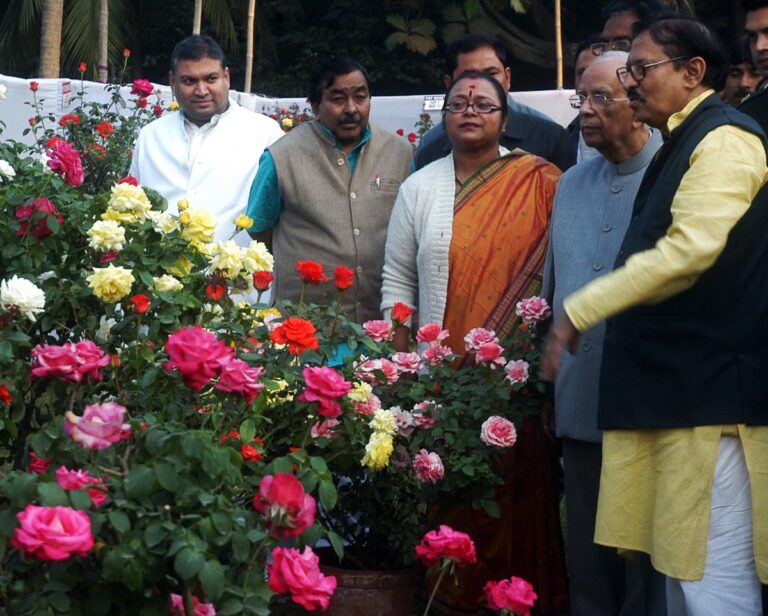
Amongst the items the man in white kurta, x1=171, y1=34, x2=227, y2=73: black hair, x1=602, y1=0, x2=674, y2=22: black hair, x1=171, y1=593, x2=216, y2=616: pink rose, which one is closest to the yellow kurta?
x1=171, y1=593, x2=216, y2=616: pink rose

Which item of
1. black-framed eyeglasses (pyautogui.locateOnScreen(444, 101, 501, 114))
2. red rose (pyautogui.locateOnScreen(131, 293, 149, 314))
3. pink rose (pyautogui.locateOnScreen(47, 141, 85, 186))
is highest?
black-framed eyeglasses (pyautogui.locateOnScreen(444, 101, 501, 114))

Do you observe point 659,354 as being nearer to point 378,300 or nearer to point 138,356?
point 138,356

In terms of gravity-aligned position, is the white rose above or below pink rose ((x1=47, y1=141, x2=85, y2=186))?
below

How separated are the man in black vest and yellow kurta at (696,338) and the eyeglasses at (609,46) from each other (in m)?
1.83

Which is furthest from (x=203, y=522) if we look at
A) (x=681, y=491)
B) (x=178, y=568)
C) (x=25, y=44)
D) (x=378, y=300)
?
(x=25, y=44)

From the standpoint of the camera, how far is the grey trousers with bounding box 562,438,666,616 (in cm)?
401

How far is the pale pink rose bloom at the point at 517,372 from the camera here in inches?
155

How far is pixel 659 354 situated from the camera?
10.3ft

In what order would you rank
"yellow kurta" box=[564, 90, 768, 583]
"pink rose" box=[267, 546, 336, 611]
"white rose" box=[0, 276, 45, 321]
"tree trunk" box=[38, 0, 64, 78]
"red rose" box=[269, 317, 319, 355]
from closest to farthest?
1. "pink rose" box=[267, 546, 336, 611]
2. "yellow kurta" box=[564, 90, 768, 583]
3. "white rose" box=[0, 276, 45, 321]
4. "red rose" box=[269, 317, 319, 355]
5. "tree trunk" box=[38, 0, 64, 78]

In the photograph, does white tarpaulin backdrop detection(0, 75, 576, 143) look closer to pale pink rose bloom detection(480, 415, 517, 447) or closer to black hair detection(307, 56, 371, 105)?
black hair detection(307, 56, 371, 105)

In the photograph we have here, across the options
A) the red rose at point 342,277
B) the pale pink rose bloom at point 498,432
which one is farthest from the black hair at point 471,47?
the pale pink rose bloom at point 498,432

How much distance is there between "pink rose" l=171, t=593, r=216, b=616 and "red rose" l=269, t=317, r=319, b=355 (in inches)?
33.2

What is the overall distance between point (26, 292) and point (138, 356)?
1.51 ft

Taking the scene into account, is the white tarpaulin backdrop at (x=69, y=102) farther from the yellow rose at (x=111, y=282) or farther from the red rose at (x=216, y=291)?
the yellow rose at (x=111, y=282)
